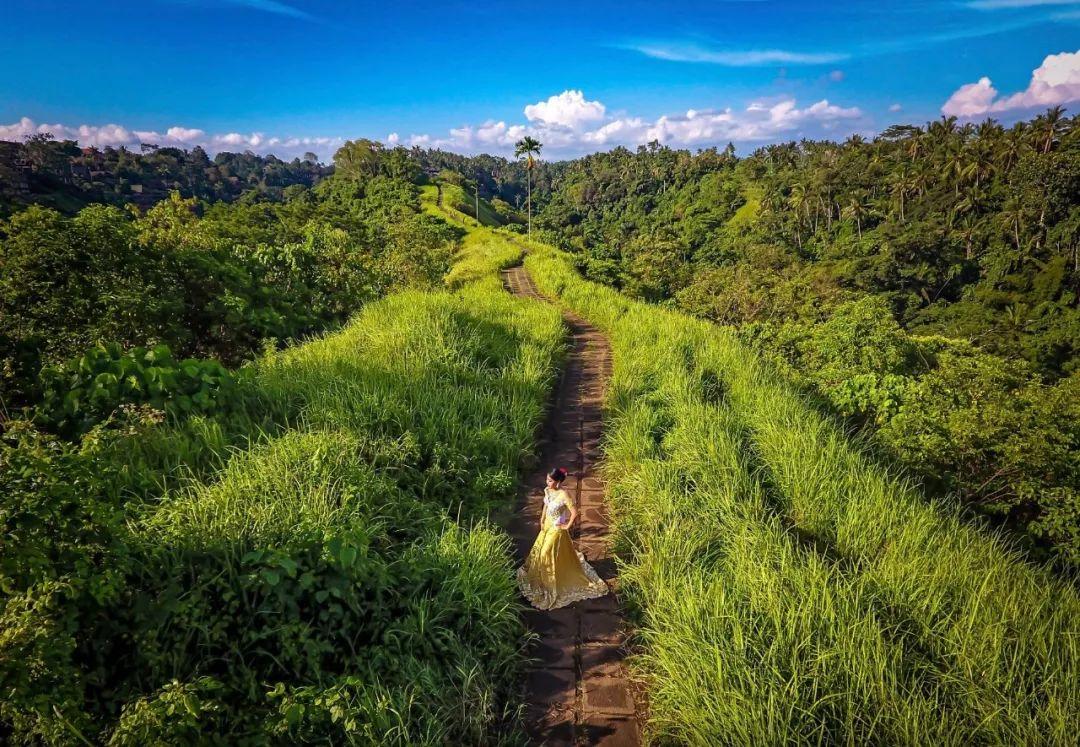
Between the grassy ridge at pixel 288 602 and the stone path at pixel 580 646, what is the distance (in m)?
0.21

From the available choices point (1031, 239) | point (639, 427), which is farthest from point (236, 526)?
point (1031, 239)

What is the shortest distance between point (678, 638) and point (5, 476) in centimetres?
319

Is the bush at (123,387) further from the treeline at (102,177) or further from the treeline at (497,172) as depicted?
the treeline at (497,172)

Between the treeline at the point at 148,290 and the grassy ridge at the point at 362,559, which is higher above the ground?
the treeline at the point at 148,290

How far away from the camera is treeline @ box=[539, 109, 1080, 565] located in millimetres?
7008

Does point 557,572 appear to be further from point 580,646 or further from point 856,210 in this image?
point 856,210

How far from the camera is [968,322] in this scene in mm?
32344

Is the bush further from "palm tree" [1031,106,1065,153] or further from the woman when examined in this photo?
"palm tree" [1031,106,1065,153]

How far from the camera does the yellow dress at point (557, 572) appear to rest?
3.66 m

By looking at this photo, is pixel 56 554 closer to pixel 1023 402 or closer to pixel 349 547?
pixel 349 547

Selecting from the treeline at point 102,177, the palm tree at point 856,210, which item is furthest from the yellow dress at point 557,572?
the palm tree at point 856,210

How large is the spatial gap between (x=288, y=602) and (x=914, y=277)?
157ft

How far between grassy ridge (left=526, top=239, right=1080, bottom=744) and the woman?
12.2 inches

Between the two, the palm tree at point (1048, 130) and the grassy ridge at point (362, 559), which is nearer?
the grassy ridge at point (362, 559)
